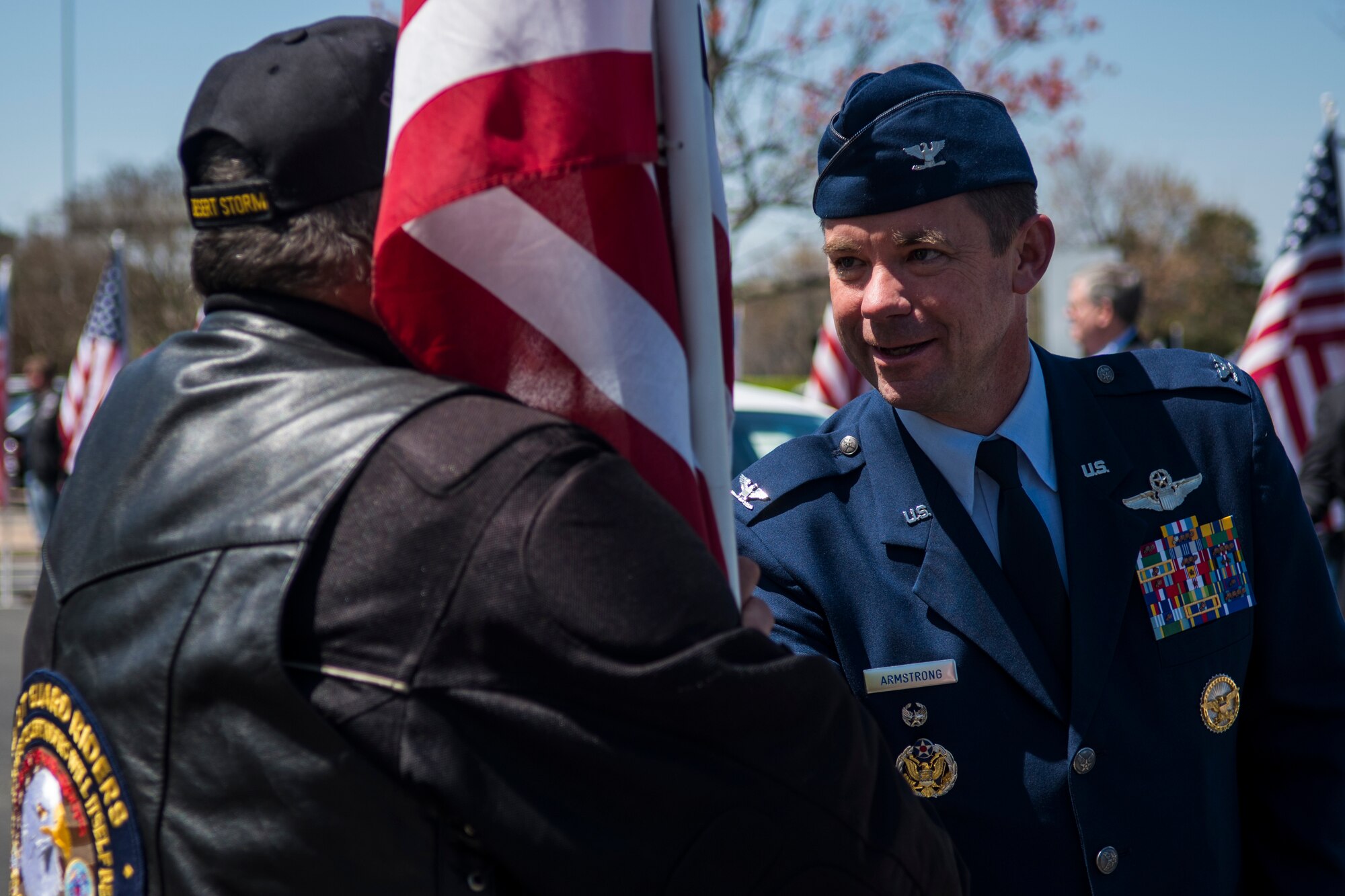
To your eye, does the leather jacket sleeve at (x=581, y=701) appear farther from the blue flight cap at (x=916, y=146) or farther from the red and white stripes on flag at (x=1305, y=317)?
the red and white stripes on flag at (x=1305, y=317)

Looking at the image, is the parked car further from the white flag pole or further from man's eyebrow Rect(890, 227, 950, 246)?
the white flag pole

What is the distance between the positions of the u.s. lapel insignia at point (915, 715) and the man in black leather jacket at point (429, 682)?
0.53 metres

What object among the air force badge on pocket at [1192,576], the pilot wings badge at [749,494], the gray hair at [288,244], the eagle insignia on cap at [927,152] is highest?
the eagle insignia on cap at [927,152]

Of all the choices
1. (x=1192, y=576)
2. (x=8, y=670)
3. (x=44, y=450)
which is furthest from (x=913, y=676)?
(x=44, y=450)

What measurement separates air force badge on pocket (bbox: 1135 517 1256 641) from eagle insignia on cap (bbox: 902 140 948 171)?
26.5 inches

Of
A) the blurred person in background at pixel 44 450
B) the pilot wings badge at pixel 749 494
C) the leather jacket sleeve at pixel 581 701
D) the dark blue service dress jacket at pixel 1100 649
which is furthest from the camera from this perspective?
the blurred person in background at pixel 44 450

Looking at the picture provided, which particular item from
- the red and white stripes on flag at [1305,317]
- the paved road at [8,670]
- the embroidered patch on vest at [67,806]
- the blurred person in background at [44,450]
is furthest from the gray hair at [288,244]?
the blurred person in background at [44,450]

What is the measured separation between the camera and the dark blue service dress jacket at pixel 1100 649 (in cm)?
179

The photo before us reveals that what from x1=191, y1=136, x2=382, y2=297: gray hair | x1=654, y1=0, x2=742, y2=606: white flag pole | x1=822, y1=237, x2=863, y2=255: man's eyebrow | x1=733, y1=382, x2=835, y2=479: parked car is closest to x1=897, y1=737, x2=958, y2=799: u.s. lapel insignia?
x1=654, y1=0, x2=742, y2=606: white flag pole

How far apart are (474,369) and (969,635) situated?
35.1 inches

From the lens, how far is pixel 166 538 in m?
1.24

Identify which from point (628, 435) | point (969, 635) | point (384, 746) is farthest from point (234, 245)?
point (969, 635)

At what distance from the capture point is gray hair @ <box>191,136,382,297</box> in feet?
4.42

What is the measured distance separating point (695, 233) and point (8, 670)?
27.5ft
